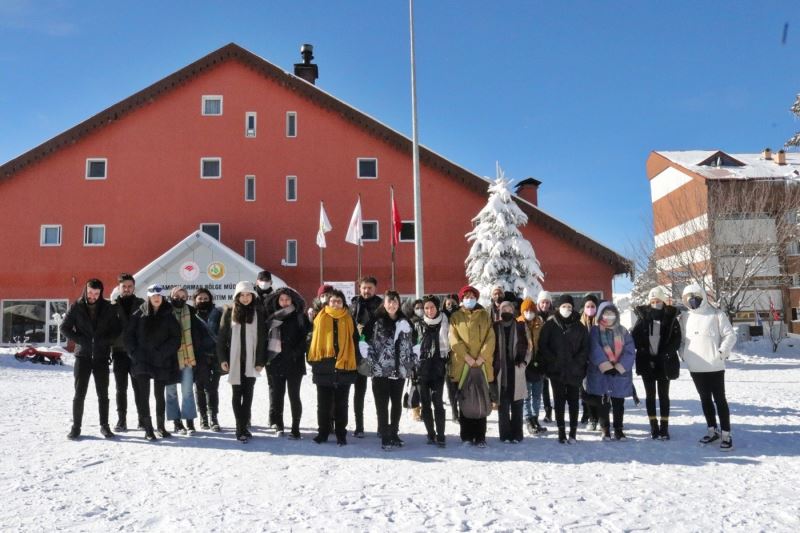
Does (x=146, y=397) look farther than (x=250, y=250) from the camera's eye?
No

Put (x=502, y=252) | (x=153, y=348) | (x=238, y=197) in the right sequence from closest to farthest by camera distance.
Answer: (x=153, y=348), (x=502, y=252), (x=238, y=197)

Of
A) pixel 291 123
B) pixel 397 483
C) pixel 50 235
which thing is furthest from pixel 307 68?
pixel 397 483

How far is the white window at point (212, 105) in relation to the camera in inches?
1032

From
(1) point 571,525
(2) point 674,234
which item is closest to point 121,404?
(1) point 571,525

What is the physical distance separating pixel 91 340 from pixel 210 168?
19.7m

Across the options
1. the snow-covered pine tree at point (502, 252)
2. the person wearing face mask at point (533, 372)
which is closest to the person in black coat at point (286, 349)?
the person wearing face mask at point (533, 372)

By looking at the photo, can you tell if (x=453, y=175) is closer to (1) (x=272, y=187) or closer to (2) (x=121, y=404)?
(1) (x=272, y=187)

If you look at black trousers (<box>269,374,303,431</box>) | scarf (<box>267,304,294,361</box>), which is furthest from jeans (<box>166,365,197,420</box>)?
scarf (<box>267,304,294,361</box>)

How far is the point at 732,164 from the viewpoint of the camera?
42.5 m

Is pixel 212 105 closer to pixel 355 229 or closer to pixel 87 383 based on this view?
pixel 355 229

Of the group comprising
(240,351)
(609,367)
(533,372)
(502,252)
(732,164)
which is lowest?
(533,372)

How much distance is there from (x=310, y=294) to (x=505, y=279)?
27.1 feet

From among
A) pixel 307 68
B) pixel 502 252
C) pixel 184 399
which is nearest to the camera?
pixel 184 399

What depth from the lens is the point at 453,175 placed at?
84.6ft
